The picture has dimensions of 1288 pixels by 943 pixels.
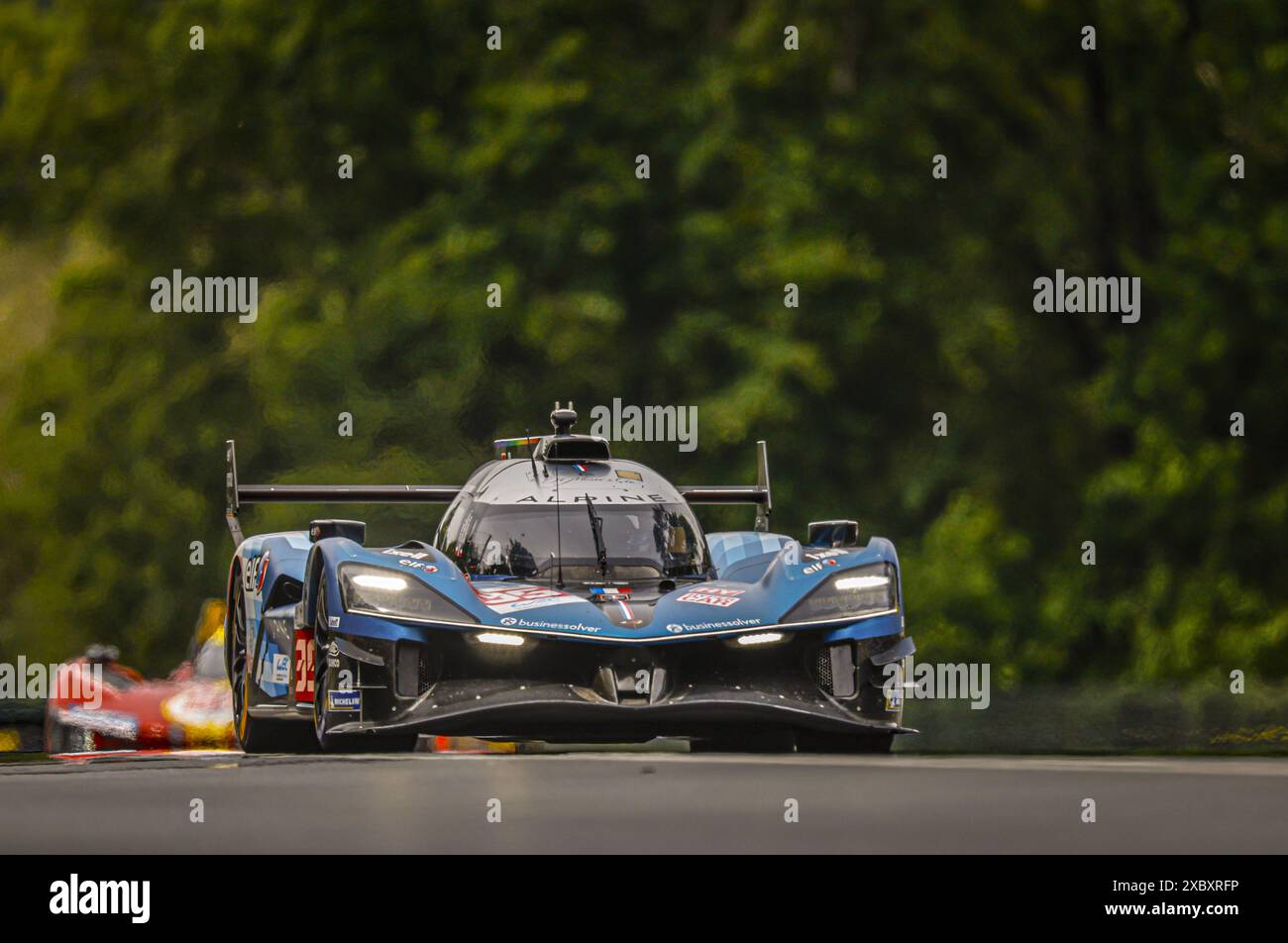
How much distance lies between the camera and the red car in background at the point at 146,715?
2061 cm

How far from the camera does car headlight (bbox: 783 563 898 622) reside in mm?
12516

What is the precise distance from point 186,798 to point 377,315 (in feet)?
56.4

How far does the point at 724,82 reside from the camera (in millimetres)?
28812

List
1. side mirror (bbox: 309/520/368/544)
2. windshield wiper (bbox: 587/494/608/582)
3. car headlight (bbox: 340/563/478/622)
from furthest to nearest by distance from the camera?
1. windshield wiper (bbox: 587/494/608/582)
2. side mirror (bbox: 309/520/368/544)
3. car headlight (bbox: 340/563/478/622)

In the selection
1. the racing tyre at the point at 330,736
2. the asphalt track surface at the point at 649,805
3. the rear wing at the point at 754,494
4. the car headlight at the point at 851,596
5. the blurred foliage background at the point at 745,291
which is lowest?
the asphalt track surface at the point at 649,805

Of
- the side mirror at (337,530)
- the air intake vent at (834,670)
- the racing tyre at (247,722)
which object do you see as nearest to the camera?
the air intake vent at (834,670)

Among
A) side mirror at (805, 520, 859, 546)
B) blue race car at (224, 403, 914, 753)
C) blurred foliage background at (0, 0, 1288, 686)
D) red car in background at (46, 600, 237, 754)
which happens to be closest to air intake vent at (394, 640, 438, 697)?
blue race car at (224, 403, 914, 753)

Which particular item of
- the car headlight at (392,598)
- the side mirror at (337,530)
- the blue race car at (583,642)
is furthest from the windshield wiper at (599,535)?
the car headlight at (392,598)

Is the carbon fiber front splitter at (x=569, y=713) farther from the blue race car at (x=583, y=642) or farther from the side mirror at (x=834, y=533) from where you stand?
the side mirror at (x=834, y=533)

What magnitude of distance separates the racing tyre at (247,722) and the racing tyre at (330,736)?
5.61 ft

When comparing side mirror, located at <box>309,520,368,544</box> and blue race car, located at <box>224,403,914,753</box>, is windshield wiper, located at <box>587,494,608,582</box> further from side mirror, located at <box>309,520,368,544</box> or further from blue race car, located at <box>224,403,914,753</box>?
side mirror, located at <box>309,520,368,544</box>

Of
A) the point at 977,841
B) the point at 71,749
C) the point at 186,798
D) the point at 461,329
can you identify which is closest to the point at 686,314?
the point at 461,329

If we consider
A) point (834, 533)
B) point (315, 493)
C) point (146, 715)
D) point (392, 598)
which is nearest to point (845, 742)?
point (834, 533)

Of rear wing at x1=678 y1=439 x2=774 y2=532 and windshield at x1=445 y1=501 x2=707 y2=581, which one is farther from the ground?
rear wing at x1=678 y1=439 x2=774 y2=532
